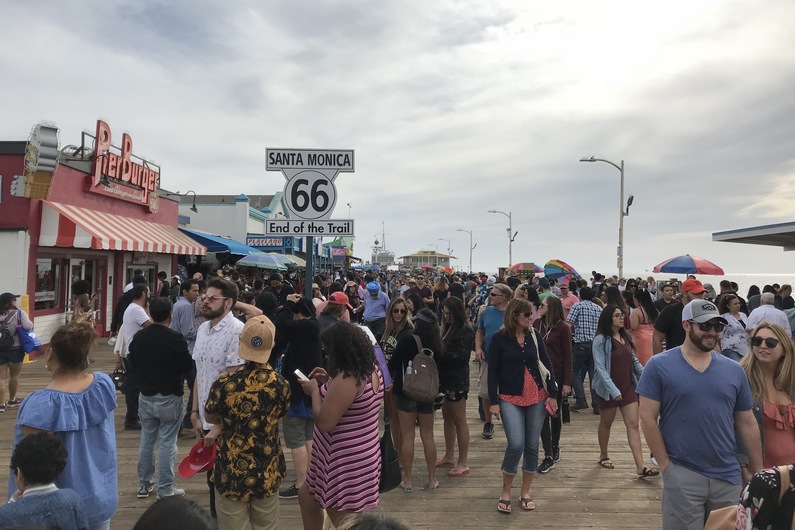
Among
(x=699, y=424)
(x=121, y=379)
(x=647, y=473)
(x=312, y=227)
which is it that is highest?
(x=312, y=227)

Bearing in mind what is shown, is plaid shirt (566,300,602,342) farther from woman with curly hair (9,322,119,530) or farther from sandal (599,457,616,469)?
woman with curly hair (9,322,119,530)

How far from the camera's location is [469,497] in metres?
4.83

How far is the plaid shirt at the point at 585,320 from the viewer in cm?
791

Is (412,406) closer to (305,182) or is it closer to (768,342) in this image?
(305,182)

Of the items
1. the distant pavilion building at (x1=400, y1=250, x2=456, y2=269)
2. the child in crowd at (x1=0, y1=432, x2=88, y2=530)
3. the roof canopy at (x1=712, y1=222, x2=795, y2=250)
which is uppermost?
the distant pavilion building at (x1=400, y1=250, x2=456, y2=269)

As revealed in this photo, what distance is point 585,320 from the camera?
313 inches

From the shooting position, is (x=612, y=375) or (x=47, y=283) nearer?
(x=612, y=375)

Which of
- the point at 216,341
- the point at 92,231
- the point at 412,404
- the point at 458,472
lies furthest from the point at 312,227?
the point at 92,231

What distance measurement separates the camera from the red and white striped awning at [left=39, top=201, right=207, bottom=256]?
11711mm

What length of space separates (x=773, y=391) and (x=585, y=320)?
4.79 meters

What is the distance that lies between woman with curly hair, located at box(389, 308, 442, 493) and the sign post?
1.23 metres

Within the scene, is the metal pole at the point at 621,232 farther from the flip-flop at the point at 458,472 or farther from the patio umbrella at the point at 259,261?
the flip-flop at the point at 458,472

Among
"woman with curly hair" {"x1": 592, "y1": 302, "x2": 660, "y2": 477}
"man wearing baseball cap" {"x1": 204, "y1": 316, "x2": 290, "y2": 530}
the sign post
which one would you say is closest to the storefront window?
the sign post

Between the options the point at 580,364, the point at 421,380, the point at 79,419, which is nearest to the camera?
the point at 79,419
